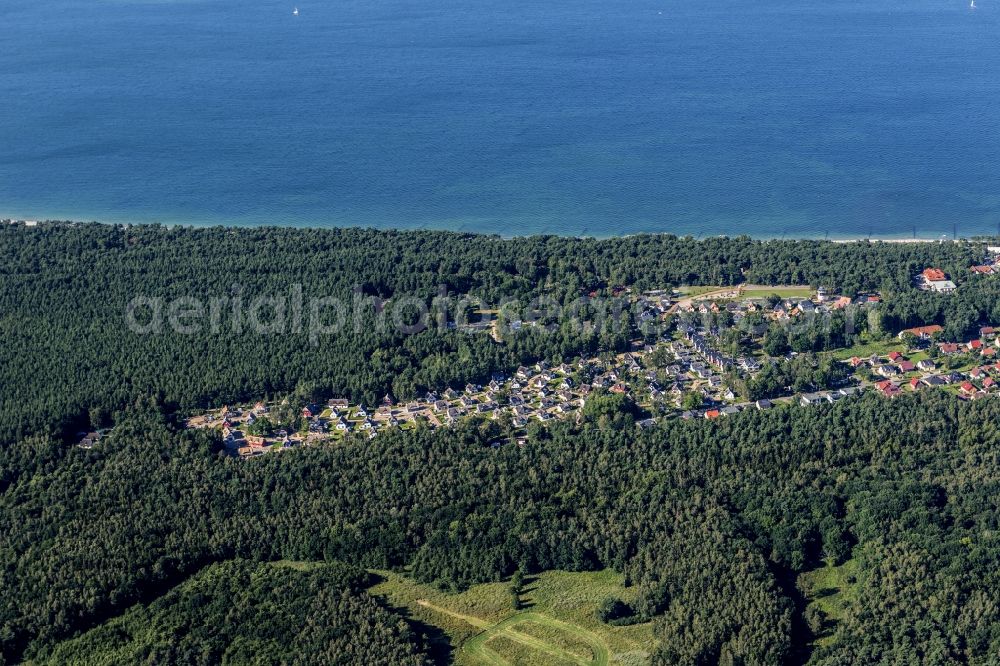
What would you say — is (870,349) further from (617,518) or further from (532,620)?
(532,620)

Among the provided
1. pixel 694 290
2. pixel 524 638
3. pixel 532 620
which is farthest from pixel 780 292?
pixel 524 638

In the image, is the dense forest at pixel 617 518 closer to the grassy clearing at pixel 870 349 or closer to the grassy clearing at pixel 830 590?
the grassy clearing at pixel 830 590

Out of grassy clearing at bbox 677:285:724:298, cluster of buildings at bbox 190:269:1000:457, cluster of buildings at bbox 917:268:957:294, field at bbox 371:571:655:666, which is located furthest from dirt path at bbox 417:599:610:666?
cluster of buildings at bbox 917:268:957:294

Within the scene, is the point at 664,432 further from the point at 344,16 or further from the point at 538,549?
the point at 344,16

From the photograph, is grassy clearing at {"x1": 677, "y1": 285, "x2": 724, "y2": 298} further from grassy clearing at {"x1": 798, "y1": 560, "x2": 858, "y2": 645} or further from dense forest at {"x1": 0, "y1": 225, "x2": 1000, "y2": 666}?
grassy clearing at {"x1": 798, "y1": 560, "x2": 858, "y2": 645}

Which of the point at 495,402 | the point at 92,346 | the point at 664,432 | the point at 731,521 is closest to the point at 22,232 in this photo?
the point at 92,346

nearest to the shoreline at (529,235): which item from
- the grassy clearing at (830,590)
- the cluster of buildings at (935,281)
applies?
the cluster of buildings at (935,281)
